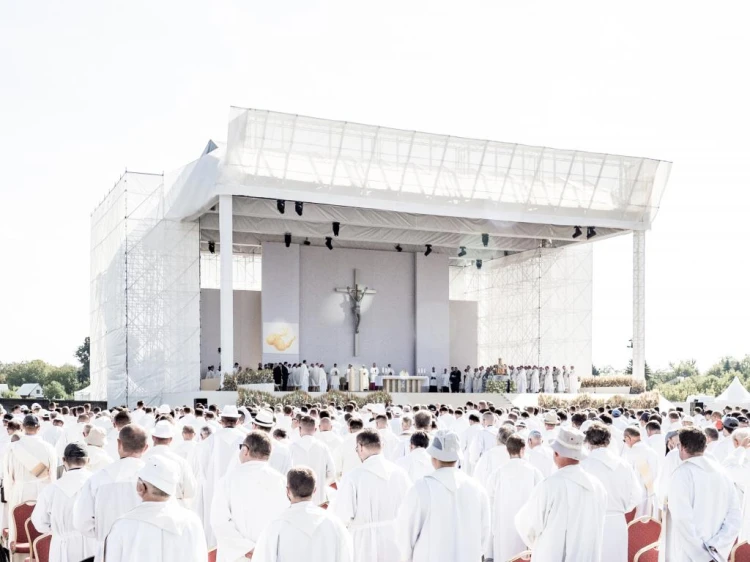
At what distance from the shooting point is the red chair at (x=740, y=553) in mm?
6211

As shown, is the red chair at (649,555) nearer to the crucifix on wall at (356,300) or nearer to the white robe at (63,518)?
the white robe at (63,518)

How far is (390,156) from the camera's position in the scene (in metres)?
31.3

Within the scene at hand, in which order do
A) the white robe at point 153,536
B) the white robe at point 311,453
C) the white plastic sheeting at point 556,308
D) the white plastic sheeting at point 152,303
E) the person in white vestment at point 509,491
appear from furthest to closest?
the white plastic sheeting at point 556,308
the white plastic sheeting at point 152,303
the white robe at point 311,453
the person in white vestment at point 509,491
the white robe at point 153,536

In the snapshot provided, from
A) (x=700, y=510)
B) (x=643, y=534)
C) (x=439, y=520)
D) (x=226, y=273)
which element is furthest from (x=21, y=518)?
(x=226, y=273)

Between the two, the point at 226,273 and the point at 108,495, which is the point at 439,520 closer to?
the point at 108,495

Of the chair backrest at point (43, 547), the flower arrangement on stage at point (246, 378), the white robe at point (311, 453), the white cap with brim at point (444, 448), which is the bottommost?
the flower arrangement on stage at point (246, 378)

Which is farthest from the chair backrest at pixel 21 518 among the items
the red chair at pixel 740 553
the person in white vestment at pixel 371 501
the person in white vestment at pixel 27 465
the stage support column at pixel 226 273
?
the stage support column at pixel 226 273

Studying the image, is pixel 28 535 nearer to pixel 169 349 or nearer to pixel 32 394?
pixel 169 349

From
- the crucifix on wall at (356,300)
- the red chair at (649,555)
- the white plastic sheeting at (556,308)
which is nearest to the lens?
the red chair at (649,555)

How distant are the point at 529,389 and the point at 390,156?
10.7 metres

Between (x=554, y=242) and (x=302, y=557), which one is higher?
(x=554, y=242)

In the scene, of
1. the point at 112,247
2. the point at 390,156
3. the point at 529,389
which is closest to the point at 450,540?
the point at 390,156

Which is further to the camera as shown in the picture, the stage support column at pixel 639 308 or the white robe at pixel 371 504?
the stage support column at pixel 639 308

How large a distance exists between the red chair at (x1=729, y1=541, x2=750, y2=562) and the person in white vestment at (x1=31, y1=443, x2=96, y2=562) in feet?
15.7
